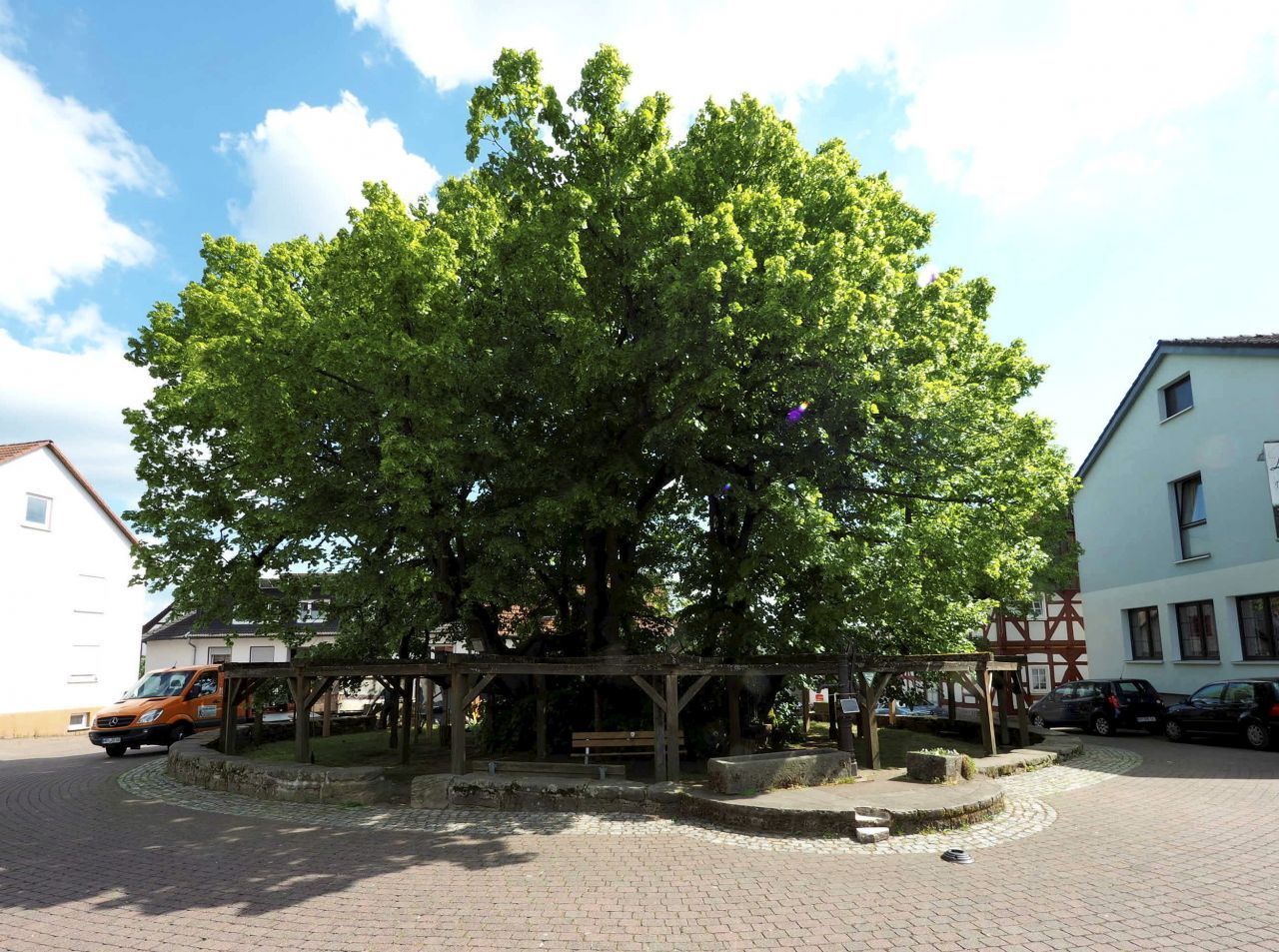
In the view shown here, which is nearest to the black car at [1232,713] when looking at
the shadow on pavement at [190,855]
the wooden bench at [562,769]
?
the wooden bench at [562,769]

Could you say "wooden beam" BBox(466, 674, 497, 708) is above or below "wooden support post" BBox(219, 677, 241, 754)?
above

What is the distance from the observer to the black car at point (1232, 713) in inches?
622

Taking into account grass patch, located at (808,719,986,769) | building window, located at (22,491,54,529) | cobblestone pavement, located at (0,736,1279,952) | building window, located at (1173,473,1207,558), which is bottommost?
grass patch, located at (808,719,986,769)

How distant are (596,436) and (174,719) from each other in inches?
525

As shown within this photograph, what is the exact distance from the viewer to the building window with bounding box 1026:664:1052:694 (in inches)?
1332

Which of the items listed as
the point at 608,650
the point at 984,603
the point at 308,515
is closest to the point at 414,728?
the point at 608,650

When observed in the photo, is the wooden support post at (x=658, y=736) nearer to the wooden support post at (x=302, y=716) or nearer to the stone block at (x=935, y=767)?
the stone block at (x=935, y=767)

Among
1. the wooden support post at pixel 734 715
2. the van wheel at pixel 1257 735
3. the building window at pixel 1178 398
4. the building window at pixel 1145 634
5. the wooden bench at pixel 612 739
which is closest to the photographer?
the wooden bench at pixel 612 739

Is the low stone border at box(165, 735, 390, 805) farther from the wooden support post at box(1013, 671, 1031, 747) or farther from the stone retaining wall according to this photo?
the wooden support post at box(1013, 671, 1031, 747)

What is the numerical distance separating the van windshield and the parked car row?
22328 millimetres

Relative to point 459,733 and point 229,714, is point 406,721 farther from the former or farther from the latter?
point 459,733

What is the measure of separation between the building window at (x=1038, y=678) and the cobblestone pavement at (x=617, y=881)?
82.1 ft

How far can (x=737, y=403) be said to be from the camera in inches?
472

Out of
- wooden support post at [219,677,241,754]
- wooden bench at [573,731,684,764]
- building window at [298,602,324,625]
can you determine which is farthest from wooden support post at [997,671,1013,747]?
wooden support post at [219,677,241,754]
